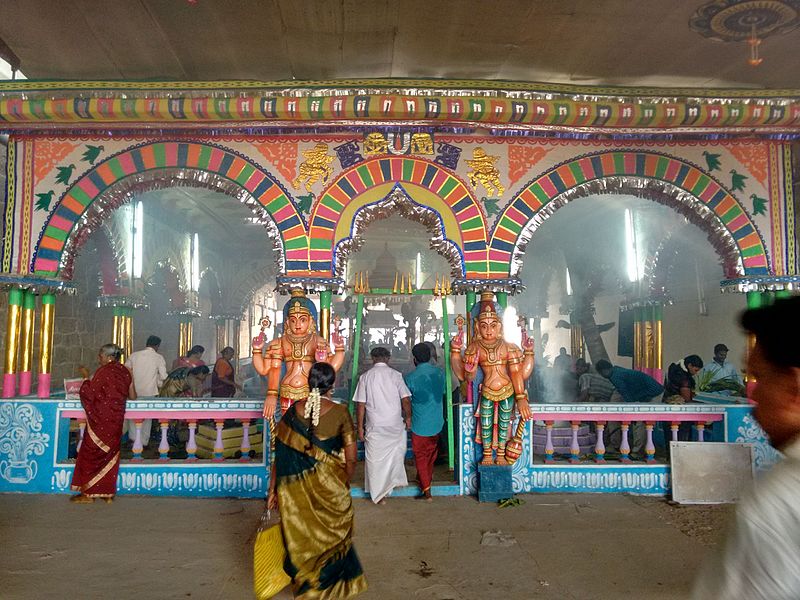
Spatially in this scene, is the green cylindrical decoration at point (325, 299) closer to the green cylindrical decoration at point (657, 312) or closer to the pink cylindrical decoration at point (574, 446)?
the pink cylindrical decoration at point (574, 446)

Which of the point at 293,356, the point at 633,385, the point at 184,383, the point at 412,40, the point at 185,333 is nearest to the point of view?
the point at 412,40

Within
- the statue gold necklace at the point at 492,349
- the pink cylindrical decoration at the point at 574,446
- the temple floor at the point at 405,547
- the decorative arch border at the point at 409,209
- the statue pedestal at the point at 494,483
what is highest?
the decorative arch border at the point at 409,209

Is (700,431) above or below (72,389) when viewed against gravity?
below

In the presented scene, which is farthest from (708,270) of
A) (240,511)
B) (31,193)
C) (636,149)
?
(31,193)

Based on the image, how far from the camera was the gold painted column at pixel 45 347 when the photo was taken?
222 inches

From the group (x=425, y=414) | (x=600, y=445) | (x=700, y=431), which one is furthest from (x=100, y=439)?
(x=700, y=431)

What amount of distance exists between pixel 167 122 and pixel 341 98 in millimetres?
1778

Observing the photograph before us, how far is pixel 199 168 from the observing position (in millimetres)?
5805

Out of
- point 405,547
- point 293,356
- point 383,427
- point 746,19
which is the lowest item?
point 405,547

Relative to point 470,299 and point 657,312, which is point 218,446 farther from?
point 657,312

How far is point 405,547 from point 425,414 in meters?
1.59

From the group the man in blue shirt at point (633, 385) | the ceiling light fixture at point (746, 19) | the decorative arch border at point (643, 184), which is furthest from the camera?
the man in blue shirt at point (633, 385)

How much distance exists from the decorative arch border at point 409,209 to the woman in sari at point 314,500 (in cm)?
275

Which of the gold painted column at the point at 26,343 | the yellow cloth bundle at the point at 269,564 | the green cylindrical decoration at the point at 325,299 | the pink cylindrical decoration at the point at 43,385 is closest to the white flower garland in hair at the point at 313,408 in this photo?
the yellow cloth bundle at the point at 269,564
